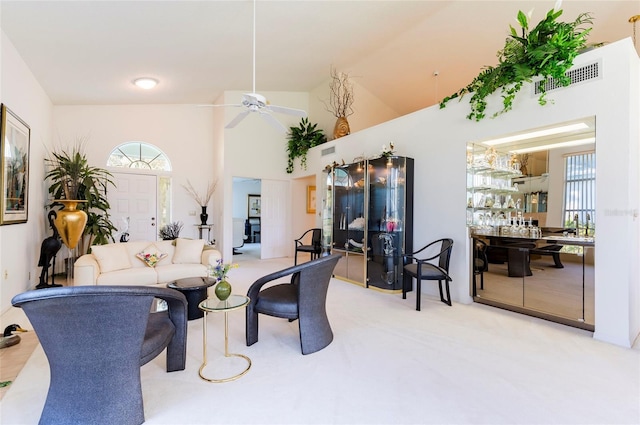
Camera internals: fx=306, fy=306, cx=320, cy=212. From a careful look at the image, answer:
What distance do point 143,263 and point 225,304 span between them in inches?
96.6

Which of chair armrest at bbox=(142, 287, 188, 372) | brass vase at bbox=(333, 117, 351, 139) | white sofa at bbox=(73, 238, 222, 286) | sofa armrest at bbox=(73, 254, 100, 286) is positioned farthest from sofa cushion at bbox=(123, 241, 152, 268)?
brass vase at bbox=(333, 117, 351, 139)

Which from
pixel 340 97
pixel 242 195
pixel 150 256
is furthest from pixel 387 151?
pixel 242 195

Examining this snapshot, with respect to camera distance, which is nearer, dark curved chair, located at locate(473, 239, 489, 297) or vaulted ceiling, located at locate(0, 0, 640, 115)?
vaulted ceiling, located at locate(0, 0, 640, 115)

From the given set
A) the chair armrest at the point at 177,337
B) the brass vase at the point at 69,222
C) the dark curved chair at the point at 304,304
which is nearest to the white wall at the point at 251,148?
the brass vase at the point at 69,222

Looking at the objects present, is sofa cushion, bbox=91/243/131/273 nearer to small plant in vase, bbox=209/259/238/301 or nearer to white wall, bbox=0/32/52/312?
white wall, bbox=0/32/52/312

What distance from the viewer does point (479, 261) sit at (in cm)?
392

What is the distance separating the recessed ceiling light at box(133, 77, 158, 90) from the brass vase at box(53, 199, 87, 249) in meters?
2.37

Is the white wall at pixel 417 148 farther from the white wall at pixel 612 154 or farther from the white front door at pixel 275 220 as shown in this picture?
the white front door at pixel 275 220

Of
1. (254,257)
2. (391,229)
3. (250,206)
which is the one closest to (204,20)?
(391,229)

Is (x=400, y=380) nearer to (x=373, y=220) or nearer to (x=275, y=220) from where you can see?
(x=373, y=220)

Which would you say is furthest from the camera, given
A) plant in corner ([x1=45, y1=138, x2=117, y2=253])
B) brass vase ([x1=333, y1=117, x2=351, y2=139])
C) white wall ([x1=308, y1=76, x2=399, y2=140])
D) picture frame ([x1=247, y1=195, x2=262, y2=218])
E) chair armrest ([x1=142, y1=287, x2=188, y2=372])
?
picture frame ([x1=247, y1=195, x2=262, y2=218])

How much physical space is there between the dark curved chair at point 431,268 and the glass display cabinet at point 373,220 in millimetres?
295

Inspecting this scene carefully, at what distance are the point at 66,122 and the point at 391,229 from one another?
6.69m

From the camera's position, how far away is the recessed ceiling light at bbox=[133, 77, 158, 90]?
5.36 metres
